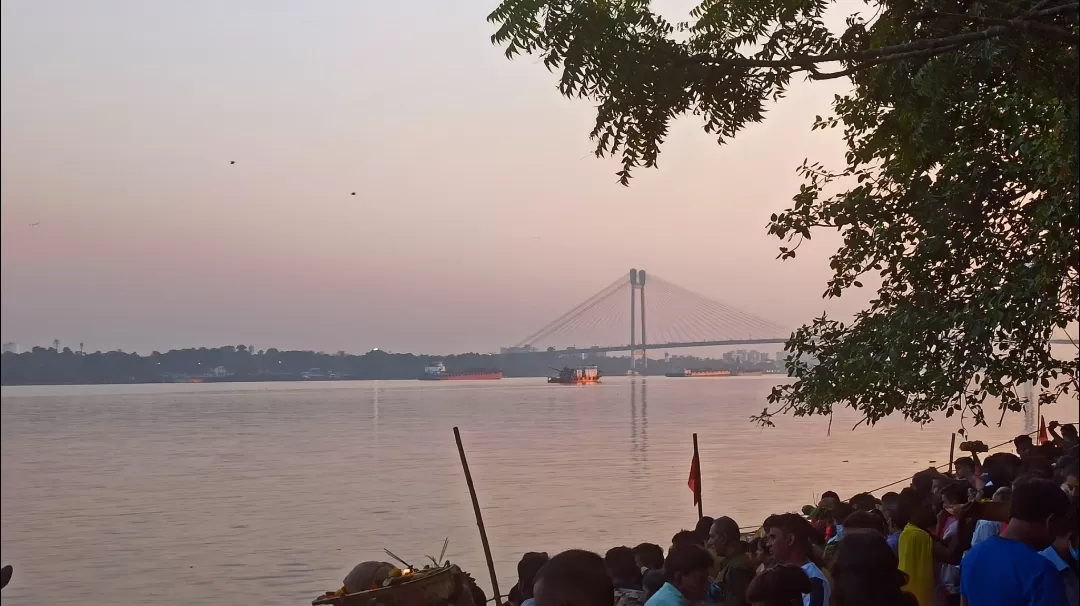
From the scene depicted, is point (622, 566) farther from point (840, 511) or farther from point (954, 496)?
point (840, 511)

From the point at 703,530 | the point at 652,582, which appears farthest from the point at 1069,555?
the point at 703,530

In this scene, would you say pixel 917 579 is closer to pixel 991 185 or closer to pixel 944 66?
pixel 944 66

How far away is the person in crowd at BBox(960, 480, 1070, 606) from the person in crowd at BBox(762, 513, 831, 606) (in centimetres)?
130

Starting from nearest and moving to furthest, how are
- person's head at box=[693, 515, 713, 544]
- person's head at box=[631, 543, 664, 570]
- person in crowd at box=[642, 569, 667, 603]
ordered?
1. person in crowd at box=[642, 569, 667, 603]
2. person's head at box=[631, 543, 664, 570]
3. person's head at box=[693, 515, 713, 544]

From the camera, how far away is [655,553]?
8.77 m

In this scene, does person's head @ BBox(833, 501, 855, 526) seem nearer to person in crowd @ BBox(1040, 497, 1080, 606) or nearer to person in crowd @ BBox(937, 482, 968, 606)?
person in crowd @ BBox(937, 482, 968, 606)

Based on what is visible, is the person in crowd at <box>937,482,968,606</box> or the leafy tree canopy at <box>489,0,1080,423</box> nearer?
the leafy tree canopy at <box>489,0,1080,423</box>

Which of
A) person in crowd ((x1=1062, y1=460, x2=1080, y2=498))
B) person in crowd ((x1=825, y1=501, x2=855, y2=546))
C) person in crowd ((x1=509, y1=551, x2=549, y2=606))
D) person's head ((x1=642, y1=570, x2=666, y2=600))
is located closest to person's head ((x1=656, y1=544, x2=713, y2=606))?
person in crowd ((x1=1062, y1=460, x2=1080, y2=498))

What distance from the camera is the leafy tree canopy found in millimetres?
5449

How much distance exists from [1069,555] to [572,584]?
2.81 metres

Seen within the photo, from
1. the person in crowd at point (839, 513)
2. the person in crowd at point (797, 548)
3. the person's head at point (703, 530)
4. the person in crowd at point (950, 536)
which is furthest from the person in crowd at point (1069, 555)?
the person in crowd at point (839, 513)

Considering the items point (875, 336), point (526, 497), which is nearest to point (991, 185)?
point (875, 336)

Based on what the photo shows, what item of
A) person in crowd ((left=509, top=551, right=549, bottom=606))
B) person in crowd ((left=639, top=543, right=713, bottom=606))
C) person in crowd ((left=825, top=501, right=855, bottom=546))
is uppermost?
person in crowd ((left=639, top=543, right=713, bottom=606))

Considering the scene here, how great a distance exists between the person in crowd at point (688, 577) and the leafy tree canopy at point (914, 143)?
1.68 metres
